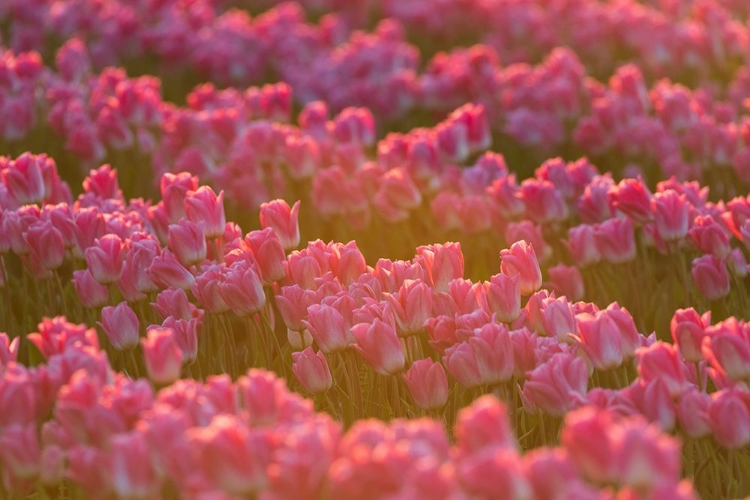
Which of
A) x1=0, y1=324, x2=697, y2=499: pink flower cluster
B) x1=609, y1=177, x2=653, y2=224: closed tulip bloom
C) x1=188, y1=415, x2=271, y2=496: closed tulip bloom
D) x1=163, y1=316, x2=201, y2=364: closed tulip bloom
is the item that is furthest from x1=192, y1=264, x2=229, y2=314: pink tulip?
x1=609, y1=177, x2=653, y2=224: closed tulip bloom

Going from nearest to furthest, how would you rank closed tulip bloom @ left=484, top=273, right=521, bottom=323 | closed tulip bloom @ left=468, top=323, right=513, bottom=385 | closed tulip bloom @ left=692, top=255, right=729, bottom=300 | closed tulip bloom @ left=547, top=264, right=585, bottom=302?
1. closed tulip bloom @ left=468, top=323, right=513, bottom=385
2. closed tulip bloom @ left=484, top=273, right=521, bottom=323
3. closed tulip bloom @ left=692, top=255, right=729, bottom=300
4. closed tulip bloom @ left=547, top=264, right=585, bottom=302

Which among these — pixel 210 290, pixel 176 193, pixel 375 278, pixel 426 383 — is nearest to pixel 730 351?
pixel 426 383

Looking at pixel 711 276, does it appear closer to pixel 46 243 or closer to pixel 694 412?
pixel 694 412

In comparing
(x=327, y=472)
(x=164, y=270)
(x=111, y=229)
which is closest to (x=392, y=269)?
(x=164, y=270)

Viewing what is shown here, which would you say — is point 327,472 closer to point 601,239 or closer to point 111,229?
point 111,229

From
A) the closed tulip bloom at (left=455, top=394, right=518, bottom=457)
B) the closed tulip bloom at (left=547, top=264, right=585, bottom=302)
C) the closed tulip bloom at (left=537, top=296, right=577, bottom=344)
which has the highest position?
the closed tulip bloom at (left=455, top=394, right=518, bottom=457)

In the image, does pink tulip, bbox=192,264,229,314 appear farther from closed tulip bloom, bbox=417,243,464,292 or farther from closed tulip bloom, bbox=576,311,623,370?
closed tulip bloom, bbox=576,311,623,370
